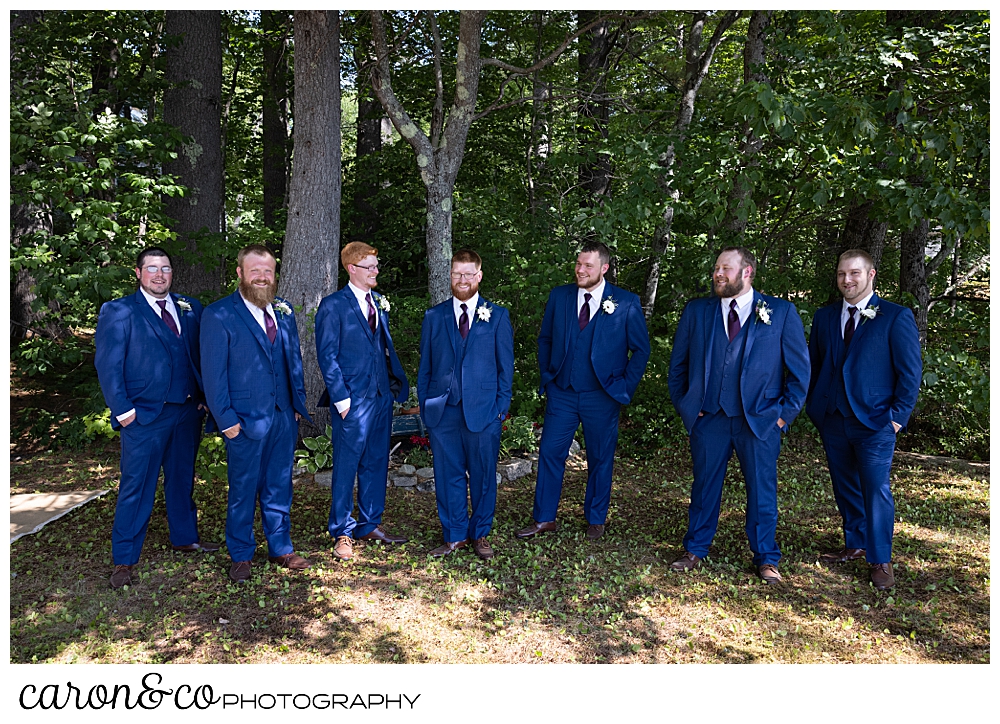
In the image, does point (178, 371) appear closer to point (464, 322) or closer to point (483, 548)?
point (464, 322)

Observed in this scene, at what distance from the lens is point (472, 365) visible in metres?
4.69

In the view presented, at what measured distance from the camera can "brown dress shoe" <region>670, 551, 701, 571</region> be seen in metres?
4.73

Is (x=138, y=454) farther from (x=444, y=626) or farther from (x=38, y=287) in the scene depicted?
(x=38, y=287)

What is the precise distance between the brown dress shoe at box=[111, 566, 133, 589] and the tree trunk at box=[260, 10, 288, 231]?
753 centimetres

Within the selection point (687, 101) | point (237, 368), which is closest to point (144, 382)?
point (237, 368)

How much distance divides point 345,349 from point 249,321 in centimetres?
60

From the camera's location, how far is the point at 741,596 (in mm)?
4379

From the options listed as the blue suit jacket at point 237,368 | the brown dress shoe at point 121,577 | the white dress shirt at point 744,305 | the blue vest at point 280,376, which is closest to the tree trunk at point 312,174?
the blue vest at point 280,376

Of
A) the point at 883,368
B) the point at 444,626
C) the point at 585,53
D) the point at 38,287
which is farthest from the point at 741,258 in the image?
the point at 585,53

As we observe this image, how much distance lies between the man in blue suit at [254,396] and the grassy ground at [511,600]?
30 cm

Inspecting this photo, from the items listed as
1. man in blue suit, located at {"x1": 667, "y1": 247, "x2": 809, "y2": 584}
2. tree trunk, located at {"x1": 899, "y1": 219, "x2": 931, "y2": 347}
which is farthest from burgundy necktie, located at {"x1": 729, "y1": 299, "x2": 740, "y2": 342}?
tree trunk, located at {"x1": 899, "y1": 219, "x2": 931, "y2": 347}

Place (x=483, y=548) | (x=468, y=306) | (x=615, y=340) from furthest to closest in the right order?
1. (x=615, y=340)
2. (x=483, y=548)
3. (x=468, y=306)

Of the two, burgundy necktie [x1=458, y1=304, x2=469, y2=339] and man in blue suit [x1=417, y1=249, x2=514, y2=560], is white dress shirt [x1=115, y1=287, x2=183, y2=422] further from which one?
burgundy necktie [x1=458, y1=304, x2=469, y2=339]

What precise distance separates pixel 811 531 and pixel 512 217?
449 centimetres
